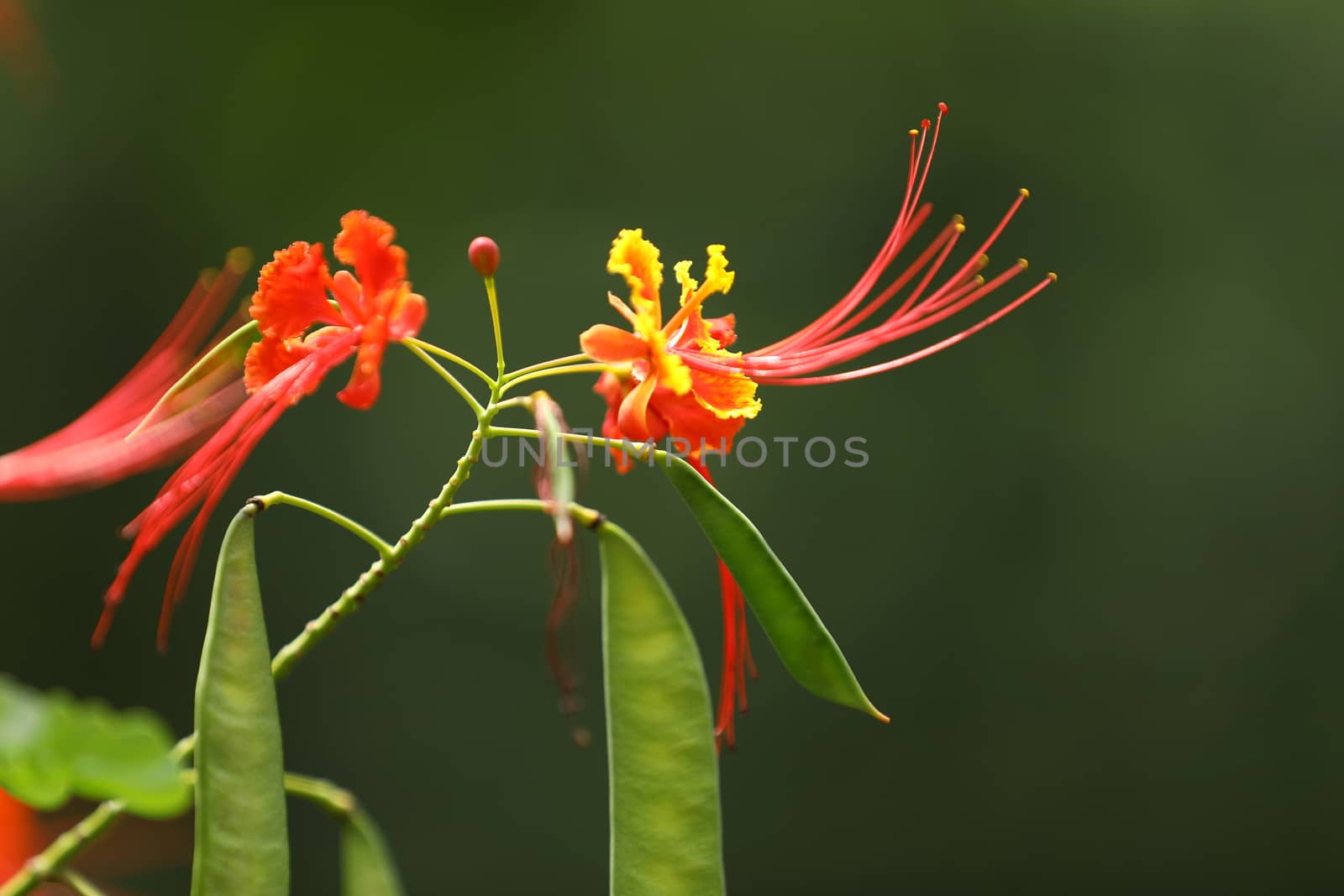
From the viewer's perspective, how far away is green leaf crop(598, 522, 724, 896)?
59cm

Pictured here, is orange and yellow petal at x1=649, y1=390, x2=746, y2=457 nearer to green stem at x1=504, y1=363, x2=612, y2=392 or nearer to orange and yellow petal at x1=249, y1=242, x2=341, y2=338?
green stem at x1=504, y1=363, x2=612, y2=392

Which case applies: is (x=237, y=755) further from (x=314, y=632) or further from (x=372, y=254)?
(x=372, y=254)

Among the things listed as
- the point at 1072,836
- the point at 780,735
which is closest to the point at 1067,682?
the point at 1072,836

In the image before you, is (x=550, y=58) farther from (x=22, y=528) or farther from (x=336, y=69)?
(x=22, y=528)

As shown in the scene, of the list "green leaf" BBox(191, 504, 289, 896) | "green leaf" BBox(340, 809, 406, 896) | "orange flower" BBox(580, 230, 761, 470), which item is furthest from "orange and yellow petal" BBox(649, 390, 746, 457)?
"green leaf" BBox(340, 809, 406, 896)

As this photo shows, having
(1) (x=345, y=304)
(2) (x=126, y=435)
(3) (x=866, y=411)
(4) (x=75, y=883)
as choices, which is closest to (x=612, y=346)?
(1) (x=345, y=304)

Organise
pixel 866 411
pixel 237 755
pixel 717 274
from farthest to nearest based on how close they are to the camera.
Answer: pixel 866 411
pixel 717 274
pixel 237 755

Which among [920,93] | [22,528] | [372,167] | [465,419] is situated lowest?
[22,528]

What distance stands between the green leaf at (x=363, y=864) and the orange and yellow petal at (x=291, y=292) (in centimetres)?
31

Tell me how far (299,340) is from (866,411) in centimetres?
Result: 161

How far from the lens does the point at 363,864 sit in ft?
2.41

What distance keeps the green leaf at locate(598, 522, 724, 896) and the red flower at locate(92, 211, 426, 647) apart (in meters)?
0.14

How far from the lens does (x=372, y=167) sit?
6.90 ft

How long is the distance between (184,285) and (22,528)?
0.45 m
